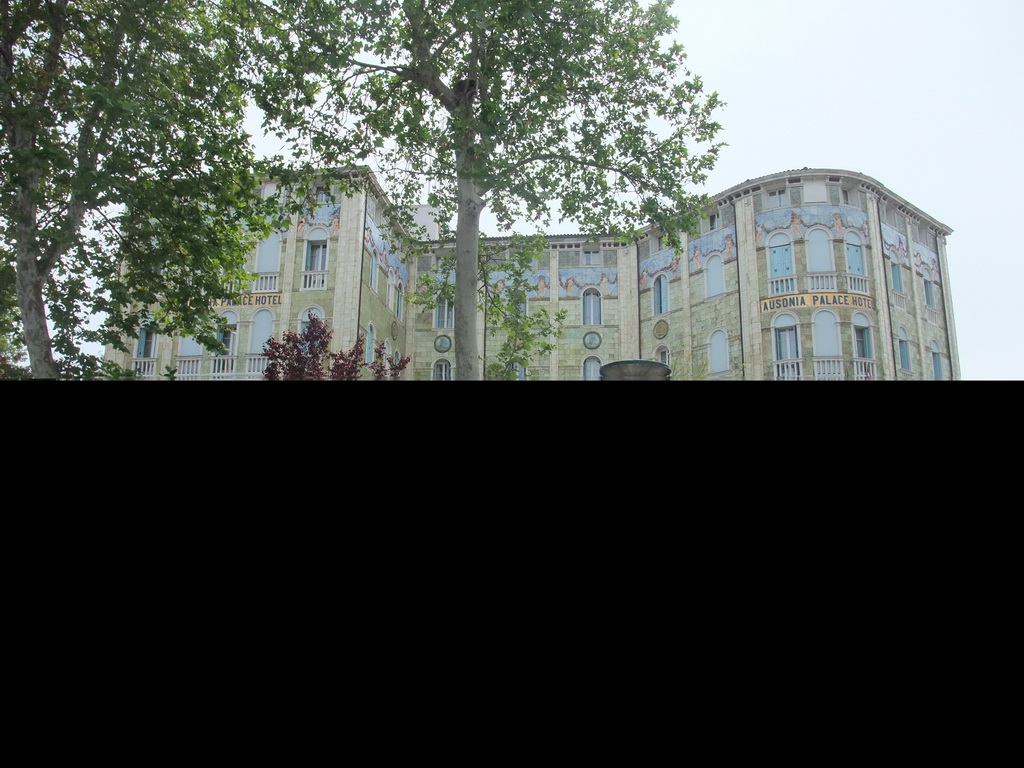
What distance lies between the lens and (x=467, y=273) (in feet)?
22.8

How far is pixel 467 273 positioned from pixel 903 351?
4.94 metres

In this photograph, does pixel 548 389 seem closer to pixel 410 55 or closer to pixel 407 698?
pixel 407 698

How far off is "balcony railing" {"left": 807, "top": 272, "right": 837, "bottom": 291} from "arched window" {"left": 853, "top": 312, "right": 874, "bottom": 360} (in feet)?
1.48

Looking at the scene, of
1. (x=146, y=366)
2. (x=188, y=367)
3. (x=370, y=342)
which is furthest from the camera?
(x=370, y=342)

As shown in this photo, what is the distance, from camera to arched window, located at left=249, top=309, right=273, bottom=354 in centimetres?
769

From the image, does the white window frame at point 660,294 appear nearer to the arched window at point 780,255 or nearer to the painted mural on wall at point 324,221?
the arched window at point 780,255

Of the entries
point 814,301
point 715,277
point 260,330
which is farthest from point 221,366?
point 814,301

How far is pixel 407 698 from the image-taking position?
880mm

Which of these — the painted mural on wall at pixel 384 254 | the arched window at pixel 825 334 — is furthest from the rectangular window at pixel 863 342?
the painted mural on wall at pixel 384 254

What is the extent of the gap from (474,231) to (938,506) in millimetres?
6441

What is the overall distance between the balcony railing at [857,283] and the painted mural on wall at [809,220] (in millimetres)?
446

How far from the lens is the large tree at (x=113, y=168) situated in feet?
15.3

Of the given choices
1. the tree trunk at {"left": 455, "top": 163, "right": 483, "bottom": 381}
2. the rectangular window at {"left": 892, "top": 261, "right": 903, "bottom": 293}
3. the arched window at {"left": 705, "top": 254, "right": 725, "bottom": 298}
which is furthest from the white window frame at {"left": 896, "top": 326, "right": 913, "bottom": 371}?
the tree trunk at {"left": 455, "top": 163, "right": 483, "bottom": 381}

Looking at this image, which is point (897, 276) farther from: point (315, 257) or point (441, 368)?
point (315, 257)
